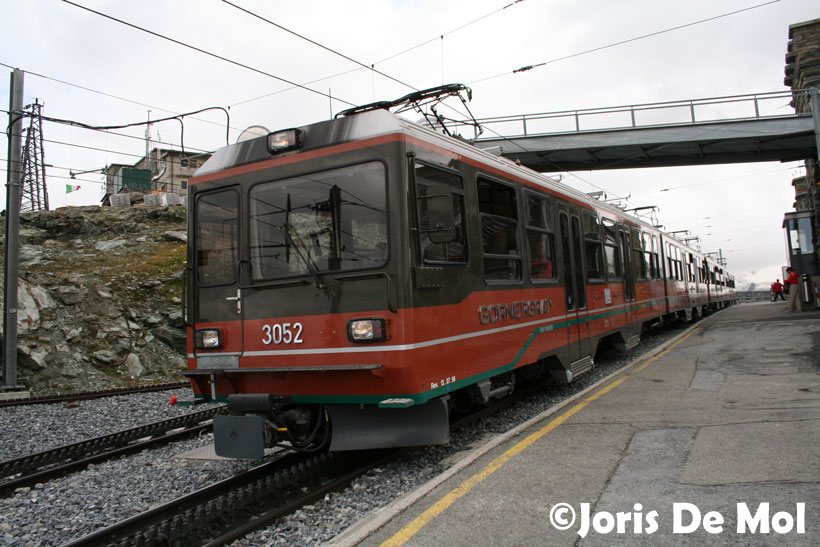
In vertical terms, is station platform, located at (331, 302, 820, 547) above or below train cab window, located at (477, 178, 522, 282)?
below

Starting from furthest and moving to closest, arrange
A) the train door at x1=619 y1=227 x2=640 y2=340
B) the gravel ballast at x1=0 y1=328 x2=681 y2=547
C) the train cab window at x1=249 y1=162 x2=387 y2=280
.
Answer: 1. the train door at x1=619 y1=227 x2=640 y2=340
2. the train cab window at x1=249 y1=162 x2=387 y2=280
3. the gravel ballast at x1=0 y1=328 x2=681 y2=547

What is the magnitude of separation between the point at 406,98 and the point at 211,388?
12.3 ft

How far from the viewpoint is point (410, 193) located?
4617mm

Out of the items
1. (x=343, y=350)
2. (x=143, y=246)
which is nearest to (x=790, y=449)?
(x=343, y=350)

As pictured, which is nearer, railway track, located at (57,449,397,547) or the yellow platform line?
the yellow platform line

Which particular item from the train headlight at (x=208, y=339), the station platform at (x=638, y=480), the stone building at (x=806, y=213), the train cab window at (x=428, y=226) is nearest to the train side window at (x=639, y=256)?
the station platform at (x=638, y=480)

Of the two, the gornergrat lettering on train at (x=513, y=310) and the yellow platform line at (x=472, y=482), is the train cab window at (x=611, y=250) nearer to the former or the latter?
the yellow platform line at (x=472, y=482)

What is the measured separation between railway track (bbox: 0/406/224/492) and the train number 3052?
8.45 feet

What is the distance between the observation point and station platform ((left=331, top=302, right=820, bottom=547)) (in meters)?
3.37

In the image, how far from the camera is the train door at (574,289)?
7744 mm

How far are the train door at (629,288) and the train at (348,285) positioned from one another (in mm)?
5440

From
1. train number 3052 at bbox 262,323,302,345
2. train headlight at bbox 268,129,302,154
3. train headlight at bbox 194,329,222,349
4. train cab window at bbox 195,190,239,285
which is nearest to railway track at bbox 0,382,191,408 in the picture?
train headlight at bbox 194,329,222,349

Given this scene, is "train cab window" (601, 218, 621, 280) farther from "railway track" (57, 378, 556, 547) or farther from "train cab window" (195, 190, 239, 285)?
"train cab window" (195, 190, 239, 285)

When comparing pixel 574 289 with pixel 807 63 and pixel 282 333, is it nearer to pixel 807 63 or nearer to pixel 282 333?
pixel 282 333
